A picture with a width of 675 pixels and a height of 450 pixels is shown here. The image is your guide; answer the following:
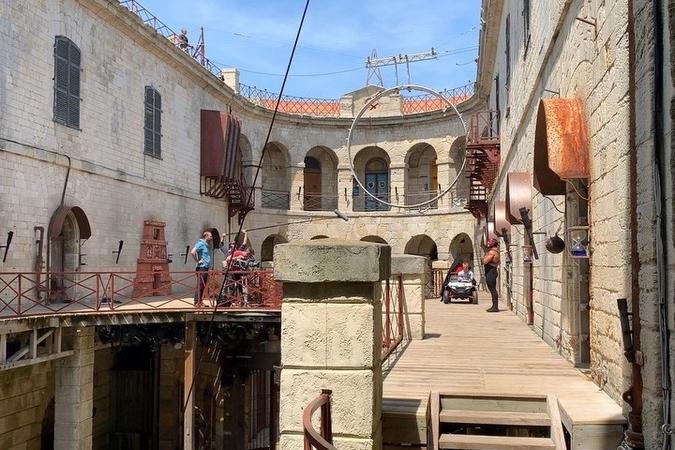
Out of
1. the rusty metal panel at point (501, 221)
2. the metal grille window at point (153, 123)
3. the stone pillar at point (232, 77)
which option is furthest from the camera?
the stone pillar at point (232, 77)

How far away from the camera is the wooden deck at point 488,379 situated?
497 centimetres

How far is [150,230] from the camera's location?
1902cm

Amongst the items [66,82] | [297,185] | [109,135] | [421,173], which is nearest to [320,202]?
[297,185]

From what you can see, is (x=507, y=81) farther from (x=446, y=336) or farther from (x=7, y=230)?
(x=7, y=230)

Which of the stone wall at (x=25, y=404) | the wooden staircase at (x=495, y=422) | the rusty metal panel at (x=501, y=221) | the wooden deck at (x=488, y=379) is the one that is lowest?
the stone wall at (x=25, y=404)

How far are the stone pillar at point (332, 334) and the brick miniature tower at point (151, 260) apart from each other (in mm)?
14318

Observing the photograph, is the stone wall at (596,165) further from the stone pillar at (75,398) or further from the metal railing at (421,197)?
the metal railing at (421,197)

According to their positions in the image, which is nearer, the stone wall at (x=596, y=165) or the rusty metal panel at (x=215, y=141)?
the stone wall at (x=596, y=165)

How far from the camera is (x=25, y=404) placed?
14.1 metres

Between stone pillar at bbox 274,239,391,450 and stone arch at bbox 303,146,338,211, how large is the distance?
25.9 meters

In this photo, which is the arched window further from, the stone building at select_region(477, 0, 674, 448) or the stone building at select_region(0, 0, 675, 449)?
the stone building at select_region(477, 0, 674, 448)

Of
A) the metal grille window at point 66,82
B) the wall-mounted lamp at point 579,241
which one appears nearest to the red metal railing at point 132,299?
the metal grille window at point 66,82

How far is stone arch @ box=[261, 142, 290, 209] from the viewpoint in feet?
95.2

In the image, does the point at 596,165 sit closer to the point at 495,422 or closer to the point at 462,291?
the point at 495,422
